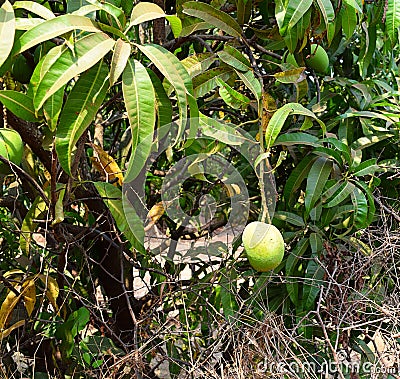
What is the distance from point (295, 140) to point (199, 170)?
0.66 ft

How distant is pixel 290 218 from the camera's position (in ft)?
4.06

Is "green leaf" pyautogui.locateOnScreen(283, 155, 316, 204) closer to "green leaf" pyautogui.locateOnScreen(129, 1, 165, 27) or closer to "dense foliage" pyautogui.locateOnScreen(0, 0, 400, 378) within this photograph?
"dense foliage" pyautogui.locateOnScreen(0, 0, 400, 378)

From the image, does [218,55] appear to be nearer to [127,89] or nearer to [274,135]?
[274,135]

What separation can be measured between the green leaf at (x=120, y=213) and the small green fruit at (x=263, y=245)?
0.56 feet

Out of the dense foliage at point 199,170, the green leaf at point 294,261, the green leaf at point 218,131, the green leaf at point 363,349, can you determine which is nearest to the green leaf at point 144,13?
the dense foliage at point 199,170

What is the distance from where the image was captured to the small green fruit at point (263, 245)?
2.86 feet

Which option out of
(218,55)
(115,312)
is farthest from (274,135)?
(115,312)

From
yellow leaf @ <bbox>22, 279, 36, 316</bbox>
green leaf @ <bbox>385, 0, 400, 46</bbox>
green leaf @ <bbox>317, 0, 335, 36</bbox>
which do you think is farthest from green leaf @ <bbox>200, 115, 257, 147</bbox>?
yellow leaf @ <bbox>22, 279, 36, 316</bbox>

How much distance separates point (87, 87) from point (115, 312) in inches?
34.2

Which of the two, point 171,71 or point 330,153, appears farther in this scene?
point 330,153

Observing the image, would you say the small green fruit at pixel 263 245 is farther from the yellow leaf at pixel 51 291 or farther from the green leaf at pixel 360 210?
the yellow leaf at pixel 51 291

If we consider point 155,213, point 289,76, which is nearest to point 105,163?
point 155,213

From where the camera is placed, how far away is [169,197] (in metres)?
1.33

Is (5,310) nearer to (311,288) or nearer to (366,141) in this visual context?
(311,288)
